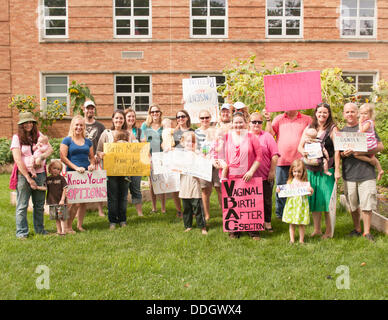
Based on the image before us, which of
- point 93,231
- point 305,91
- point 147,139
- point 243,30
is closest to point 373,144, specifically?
point 305,91

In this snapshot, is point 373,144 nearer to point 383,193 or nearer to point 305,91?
point 305,91

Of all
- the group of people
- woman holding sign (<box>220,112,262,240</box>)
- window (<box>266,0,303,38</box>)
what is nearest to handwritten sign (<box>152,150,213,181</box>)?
the group of people

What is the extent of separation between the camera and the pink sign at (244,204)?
5656mm

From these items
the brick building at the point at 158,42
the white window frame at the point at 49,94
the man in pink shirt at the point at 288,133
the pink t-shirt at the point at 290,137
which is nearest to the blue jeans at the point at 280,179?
the man in pink shirt at the point at 288,133

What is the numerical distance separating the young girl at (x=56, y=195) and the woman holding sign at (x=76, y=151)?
0.61 ft

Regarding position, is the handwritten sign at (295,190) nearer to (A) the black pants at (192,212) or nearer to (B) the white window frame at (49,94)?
(A) the black pants at (192,212)

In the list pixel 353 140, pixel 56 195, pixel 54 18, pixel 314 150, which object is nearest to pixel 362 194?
pixel 353 140

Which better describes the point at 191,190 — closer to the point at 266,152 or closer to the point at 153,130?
the point at 266,152

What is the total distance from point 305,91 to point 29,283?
4.66m

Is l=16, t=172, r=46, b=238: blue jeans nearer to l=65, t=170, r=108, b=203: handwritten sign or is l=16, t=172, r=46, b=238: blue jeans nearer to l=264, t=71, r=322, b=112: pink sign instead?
l=65, t=170, r=108, b=203: handwritten sign

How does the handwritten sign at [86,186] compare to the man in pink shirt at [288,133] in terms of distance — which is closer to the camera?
the man in pink shirt at [288,133]

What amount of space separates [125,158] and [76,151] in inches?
30.8

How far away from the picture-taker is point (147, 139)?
7.14 meters

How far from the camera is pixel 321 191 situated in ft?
18.3
